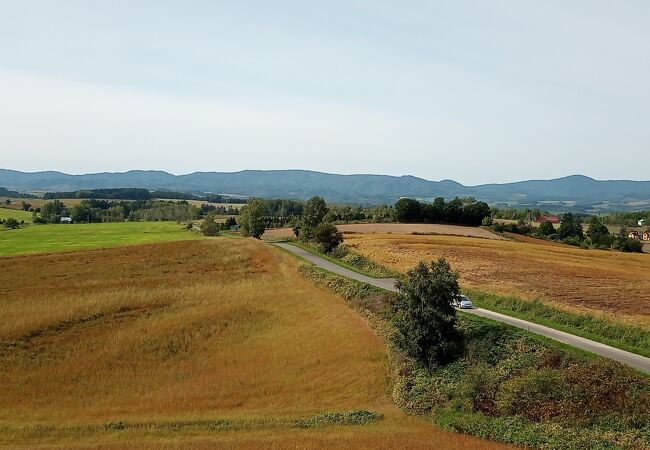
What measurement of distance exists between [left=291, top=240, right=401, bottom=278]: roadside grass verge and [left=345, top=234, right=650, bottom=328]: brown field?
5.26ft

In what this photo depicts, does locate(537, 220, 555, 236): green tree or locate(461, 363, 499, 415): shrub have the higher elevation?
locate(461, 363, 499, 415): shrub

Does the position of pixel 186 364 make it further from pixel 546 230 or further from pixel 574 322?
pixel 546 230

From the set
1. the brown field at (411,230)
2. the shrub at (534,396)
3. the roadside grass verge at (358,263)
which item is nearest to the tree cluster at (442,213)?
the brown field at (411,230)

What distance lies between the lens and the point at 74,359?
114 feet

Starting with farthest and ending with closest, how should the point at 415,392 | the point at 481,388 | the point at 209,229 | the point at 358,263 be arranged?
1. the point at 209,229
2. the point at 358,263
3. the point at 415,392
4. the point at 481,388

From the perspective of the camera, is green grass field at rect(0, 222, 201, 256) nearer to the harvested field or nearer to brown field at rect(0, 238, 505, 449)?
brown field at rect(0, 238, 505, 449)

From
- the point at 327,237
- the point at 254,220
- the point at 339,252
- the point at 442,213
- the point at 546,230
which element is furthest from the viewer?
the point at 546,230

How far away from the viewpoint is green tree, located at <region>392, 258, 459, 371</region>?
30.4 meters

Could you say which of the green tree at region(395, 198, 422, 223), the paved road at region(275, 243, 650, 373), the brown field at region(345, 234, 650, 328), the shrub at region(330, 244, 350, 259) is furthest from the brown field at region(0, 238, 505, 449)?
the green tree at region(395, 198, 422, 223)

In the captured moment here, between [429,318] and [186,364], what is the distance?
618 inches

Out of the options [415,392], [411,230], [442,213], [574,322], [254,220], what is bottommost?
[415,392]

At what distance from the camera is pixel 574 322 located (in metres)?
34.1

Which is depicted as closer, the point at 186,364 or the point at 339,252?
the point at 186,364

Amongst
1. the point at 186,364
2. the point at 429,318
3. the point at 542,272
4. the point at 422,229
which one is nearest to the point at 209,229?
the point at 422,229
